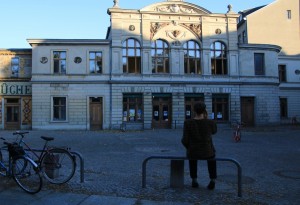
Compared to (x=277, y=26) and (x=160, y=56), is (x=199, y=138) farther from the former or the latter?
(x=277, y=26)

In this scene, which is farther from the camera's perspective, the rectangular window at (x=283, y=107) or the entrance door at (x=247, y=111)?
the rectangular window at (x=283, y=107)

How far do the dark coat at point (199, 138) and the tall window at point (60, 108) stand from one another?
2576cm

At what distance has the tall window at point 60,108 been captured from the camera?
Answer: 31438 millimetres

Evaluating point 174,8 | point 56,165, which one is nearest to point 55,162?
point 56,165

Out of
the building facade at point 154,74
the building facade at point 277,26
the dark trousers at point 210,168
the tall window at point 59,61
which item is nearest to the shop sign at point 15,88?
the building facade at point 154,74

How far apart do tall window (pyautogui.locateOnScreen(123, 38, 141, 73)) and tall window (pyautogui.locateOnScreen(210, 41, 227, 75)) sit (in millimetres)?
7423

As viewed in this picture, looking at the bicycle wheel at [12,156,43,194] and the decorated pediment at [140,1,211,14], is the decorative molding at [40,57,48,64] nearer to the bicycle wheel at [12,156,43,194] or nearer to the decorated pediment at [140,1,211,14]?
the decorated pediment at [140,1,211,14]

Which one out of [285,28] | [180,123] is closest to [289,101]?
[285,28]

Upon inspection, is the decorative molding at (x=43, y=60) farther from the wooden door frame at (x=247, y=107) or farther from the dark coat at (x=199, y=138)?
the dark coat at (x=199, y=138)

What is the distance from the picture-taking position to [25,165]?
7.40 metres

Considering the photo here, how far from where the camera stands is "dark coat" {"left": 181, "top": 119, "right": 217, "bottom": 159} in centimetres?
704

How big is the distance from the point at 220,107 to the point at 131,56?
33.2 feet

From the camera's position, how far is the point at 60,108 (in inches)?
1242

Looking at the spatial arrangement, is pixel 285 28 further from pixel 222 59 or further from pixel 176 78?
pixel 176 78
